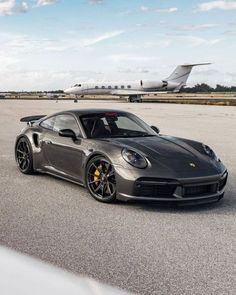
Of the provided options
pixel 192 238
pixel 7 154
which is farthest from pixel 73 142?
pixel 7 154

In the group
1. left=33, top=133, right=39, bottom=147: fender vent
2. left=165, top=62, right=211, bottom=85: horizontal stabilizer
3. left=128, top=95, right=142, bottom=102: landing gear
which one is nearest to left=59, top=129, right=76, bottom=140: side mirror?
left=33, top=133, right=39, bottom=147: fender vent

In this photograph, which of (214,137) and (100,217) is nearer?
(100,217)

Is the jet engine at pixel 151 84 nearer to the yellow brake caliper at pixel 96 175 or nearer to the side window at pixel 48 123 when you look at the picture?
the side window at pixel 48 123

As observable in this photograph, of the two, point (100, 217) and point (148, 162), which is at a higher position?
point (148, 162)

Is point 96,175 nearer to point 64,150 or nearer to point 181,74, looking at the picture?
point 64,150

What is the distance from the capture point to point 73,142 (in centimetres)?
738

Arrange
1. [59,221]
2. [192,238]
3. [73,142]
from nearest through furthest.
→ [192,238], [59,221], [73,142]

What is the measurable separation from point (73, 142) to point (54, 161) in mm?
607

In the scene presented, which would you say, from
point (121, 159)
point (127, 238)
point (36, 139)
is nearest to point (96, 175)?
point (121, 159)

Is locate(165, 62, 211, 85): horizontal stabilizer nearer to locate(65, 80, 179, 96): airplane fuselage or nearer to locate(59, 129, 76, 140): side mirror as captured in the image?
locate(65, 80, 179, 96): airplane fuselage

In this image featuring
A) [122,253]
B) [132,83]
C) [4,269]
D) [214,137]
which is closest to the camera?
[4,269]

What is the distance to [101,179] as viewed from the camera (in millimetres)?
6664

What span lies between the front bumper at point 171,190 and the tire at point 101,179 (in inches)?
10.1

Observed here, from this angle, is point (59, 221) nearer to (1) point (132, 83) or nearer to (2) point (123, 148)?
(2) point (123, 148)
